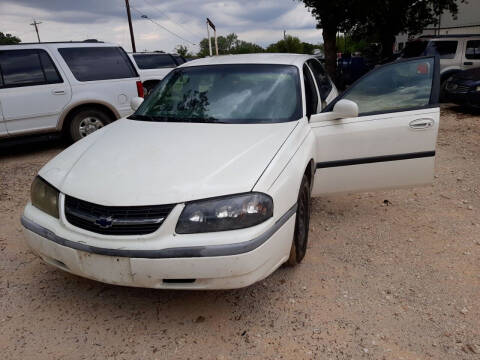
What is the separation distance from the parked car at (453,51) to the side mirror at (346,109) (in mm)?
8761

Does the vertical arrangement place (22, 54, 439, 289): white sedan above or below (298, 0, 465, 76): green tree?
below

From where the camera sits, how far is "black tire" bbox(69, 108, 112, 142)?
6645 mm

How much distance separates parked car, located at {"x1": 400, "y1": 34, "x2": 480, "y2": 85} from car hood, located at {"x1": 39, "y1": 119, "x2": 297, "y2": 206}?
9473 millimetres

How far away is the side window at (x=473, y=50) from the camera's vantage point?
10625 mm

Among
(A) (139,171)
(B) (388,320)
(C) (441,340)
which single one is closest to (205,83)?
(A) (139,171)

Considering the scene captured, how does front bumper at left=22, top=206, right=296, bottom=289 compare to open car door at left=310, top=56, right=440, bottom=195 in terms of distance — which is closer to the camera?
front bumper at left=22, top=206, right=296, bottom=289

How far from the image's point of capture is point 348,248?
3.37m

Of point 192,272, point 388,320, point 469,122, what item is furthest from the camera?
point 469,122

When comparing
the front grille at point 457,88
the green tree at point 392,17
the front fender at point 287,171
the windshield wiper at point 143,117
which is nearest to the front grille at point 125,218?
the front fender at point 287,171

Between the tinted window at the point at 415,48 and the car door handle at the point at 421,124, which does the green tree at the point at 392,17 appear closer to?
the tinted window at the point at 415,48

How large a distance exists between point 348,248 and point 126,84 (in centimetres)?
501

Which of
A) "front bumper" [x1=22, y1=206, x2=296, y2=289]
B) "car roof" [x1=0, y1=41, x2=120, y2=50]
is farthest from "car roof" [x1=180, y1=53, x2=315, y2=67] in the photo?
"car roof" [x1=0, y1=41, x2=120, y2=50]

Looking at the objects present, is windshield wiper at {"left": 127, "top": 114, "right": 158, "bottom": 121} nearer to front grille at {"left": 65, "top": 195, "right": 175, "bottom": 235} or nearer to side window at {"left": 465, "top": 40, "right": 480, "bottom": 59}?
front grille at {"left": 65, "top": 195, "right": 175, "bottom": 235}

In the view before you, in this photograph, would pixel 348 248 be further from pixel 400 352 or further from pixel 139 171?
pixel 139 171
